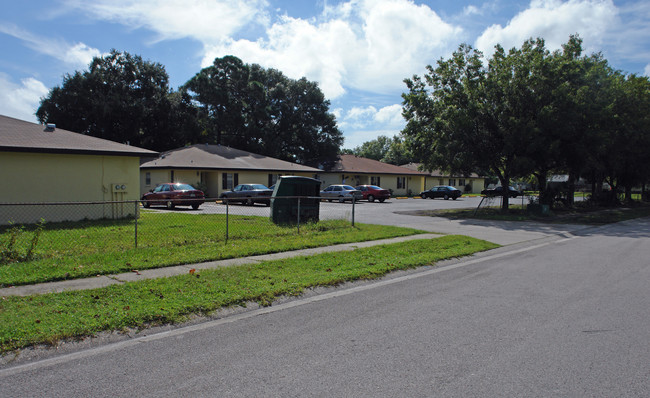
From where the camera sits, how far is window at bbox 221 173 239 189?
36.4 metres

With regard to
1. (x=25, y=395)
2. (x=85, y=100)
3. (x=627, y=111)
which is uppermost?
(x=85, y=100)

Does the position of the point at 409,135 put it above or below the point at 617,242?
above

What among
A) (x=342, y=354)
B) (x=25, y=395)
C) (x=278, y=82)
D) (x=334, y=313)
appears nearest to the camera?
(x=25, y=395)

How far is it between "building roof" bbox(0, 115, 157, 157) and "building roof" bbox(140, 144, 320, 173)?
15009 mm

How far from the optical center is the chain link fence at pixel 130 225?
11.0m

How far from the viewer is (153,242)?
11.2 meters

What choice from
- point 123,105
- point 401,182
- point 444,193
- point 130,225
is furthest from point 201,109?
point 130,225

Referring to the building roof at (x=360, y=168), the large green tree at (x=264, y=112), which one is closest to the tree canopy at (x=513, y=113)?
the building roof at (x=360, y=168)

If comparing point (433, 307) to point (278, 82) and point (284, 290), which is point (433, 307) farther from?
point (278, 82)

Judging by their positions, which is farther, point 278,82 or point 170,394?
point 278,82

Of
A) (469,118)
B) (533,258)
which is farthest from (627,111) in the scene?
(533,258)

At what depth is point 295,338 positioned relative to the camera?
16.6 feet

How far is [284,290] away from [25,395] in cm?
387

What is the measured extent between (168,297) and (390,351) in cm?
347
